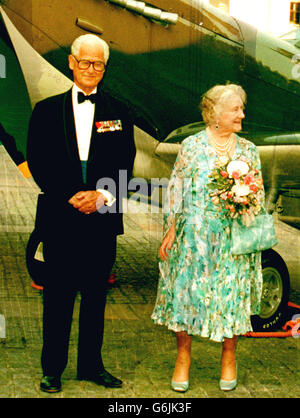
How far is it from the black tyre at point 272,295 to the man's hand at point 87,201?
74.2 inches

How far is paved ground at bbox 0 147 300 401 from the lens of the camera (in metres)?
4.48

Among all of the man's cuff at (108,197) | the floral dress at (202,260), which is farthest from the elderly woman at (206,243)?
the man's cuff at (108,197)

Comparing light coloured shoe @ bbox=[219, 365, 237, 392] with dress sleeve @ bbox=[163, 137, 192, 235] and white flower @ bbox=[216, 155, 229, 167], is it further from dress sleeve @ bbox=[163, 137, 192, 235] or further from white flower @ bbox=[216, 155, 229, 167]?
white flower @ bbox=[216, 155, 229, 167]

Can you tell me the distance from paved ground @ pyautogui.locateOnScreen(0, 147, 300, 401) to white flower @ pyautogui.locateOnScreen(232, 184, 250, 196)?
115 centimetres

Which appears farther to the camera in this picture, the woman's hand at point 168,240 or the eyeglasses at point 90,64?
the woman's hand at point 168,240

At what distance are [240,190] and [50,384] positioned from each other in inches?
58.6

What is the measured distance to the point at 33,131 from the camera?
4.27 meters

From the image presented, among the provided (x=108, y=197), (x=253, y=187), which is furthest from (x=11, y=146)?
(x=253, y=187)

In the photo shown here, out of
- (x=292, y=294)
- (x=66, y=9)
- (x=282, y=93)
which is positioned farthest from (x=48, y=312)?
(x=292, y=294)

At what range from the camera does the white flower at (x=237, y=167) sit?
4266 mm

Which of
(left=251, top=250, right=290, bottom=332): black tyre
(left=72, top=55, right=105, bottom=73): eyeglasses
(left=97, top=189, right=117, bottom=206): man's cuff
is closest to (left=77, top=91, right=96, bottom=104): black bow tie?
(left=72, top=55, right=105, bottom=73): eyeglasses

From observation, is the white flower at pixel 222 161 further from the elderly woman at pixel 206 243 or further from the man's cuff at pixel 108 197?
the man's cuff at pixel 108 197

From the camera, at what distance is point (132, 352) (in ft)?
16.9

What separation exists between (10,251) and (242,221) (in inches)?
182
